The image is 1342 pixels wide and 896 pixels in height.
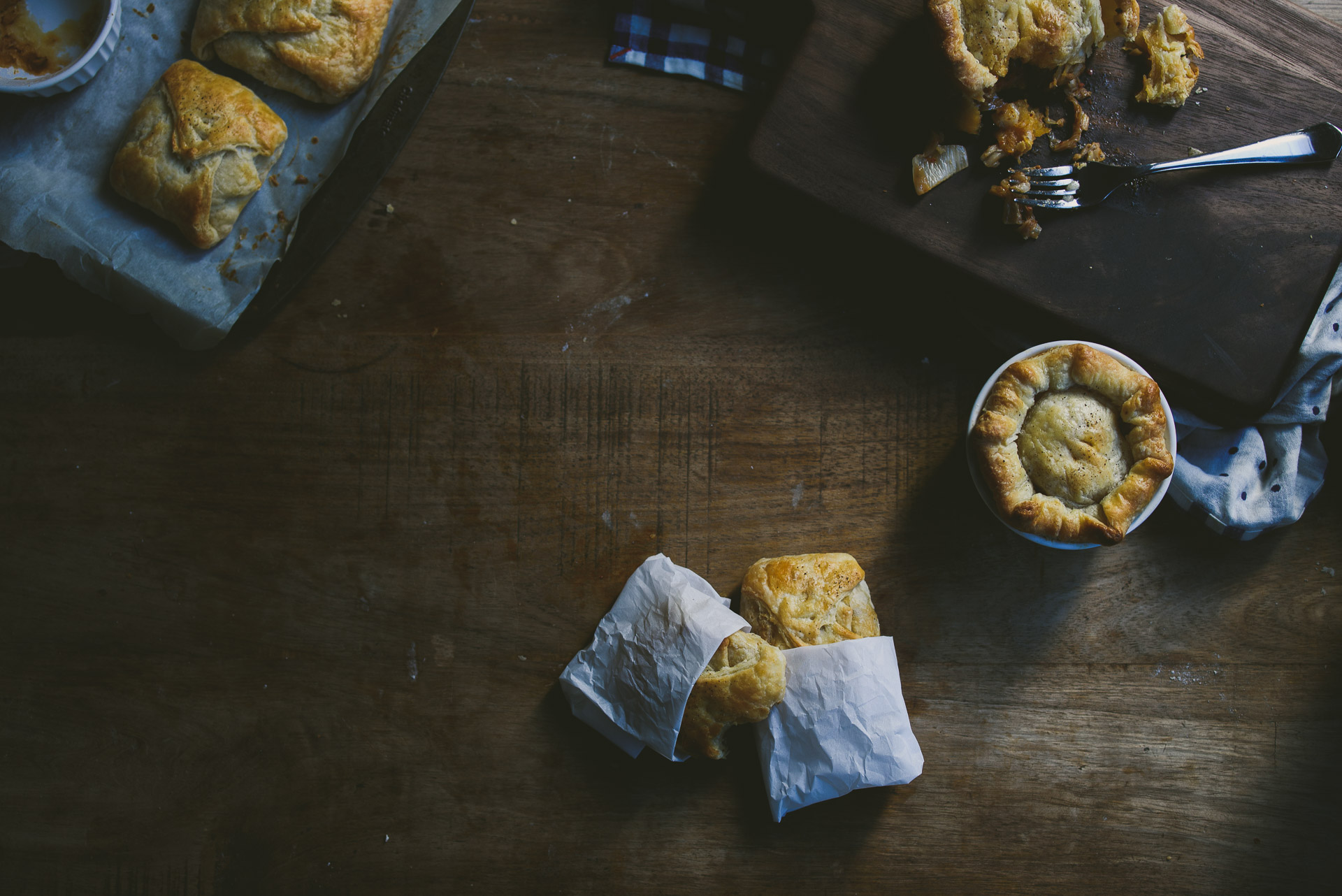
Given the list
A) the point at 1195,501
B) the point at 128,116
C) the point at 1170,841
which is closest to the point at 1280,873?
the point at 1170,841

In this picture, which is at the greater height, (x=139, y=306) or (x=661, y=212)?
(x=661, y=212)

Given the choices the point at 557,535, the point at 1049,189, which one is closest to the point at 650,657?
the point at 557,535

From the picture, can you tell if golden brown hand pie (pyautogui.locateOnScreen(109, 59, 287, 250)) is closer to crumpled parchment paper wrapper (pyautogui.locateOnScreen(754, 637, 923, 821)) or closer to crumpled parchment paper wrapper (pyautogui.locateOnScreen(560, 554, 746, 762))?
crumpled parchment paper wrapper (pyautogui.locateOnScreen(560, 554, 746, 762))

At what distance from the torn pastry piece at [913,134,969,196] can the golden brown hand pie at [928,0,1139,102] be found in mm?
148

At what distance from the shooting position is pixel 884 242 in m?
2.21

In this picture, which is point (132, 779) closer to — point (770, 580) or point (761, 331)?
point (770, 580)

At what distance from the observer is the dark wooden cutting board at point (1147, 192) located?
2.19 meters

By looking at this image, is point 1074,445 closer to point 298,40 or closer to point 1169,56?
point 1169,56

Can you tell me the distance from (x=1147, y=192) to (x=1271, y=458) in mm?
948

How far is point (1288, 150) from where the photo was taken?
2203mm

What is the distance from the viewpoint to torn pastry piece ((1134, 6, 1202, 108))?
220 cm

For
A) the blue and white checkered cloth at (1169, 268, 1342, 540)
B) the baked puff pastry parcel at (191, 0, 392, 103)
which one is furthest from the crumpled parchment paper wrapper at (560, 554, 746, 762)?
the baked puff pastry parcel at (191, 0, 392, 103)

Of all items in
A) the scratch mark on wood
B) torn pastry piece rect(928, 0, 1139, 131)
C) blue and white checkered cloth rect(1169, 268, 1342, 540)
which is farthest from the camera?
the scratch mark on wood

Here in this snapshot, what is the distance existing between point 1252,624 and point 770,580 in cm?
162
